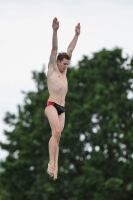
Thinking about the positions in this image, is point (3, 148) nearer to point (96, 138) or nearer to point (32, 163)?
point (32, 163)

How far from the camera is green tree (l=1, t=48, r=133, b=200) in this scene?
5128 cm

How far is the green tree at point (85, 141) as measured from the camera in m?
51.3

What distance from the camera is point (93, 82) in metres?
55.5

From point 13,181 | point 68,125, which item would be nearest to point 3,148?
point 13,181

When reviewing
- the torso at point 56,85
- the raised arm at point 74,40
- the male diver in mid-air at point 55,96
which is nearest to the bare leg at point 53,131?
the male diver in mid-air at point 55,96

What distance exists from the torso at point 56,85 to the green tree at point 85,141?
35.6 metres

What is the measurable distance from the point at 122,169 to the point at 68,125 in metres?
5.24

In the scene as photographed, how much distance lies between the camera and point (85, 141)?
5381cm

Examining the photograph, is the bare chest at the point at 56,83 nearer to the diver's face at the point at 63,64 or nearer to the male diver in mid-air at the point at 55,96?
the male diver in mid-air at the point at 55,96

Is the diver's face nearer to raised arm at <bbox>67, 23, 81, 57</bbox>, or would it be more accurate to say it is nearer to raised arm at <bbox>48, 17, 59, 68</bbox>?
raised arm at <bbox>48, 17, 59, 68</bbox>

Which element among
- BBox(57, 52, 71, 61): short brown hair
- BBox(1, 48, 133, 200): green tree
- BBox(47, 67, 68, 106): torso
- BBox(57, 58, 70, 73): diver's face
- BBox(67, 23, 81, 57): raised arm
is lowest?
BBox(47, 67, 68, 106): torso

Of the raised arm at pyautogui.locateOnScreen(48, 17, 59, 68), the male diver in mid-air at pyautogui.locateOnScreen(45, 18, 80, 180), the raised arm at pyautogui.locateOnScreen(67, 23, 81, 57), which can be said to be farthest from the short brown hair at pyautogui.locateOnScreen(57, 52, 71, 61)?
the raised arm at pyautogui.locateOnScreen(67, 23, 81, 57)

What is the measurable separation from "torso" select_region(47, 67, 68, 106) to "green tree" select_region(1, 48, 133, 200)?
3560 cm

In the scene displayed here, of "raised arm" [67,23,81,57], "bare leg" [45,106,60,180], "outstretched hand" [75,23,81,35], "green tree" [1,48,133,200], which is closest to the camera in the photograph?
"bare leg" [45,106,60,180]
